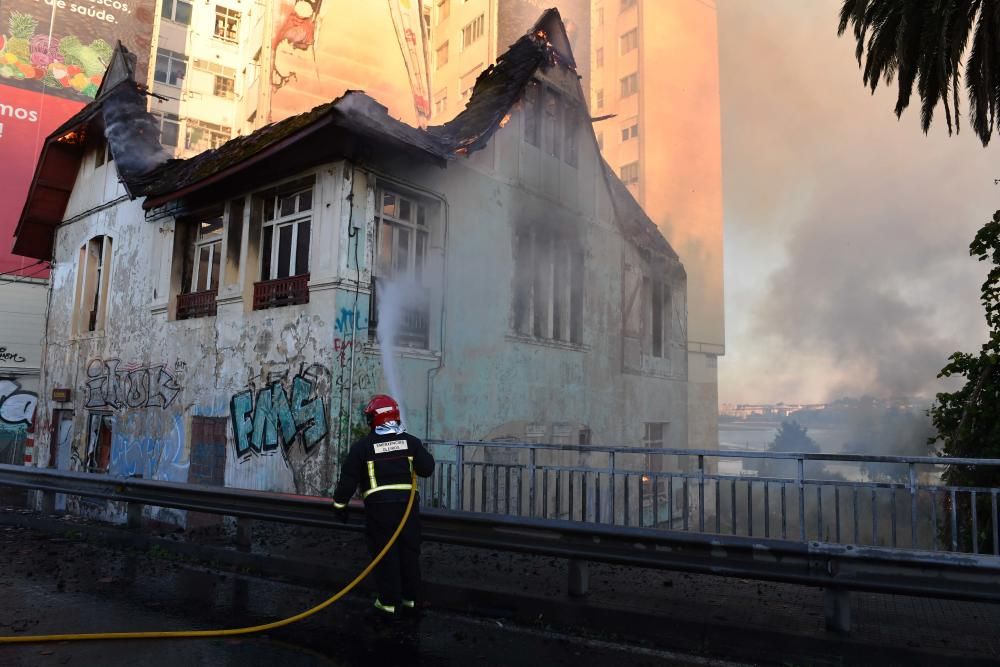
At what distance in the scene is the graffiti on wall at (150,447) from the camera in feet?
41.9

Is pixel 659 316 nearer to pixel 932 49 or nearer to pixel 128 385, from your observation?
pixel 932 49

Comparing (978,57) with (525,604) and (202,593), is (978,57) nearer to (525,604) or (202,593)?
(525,604)

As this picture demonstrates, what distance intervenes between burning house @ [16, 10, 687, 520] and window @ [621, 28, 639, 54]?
37174 millimetres

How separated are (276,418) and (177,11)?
35420 mm

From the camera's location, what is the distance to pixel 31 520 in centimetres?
816

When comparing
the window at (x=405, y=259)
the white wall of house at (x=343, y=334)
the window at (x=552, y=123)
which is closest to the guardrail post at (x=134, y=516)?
the white wall of house at (x=343, y=334)

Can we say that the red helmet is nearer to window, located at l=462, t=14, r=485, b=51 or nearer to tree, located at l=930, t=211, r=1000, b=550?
tree, located at l=930, t=211, r=1000, b=550

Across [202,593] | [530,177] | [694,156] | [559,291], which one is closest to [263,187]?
A: [530,177]

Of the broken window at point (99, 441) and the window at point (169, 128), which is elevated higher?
the window at point (169, 128)

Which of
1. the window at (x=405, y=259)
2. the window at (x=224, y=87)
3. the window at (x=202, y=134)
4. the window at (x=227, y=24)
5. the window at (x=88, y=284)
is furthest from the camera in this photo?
the window at (x=227, y=24)

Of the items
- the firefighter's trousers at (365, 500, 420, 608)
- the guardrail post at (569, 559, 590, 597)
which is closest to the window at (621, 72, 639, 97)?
the guardrail post at (569, 559, 590, 597)

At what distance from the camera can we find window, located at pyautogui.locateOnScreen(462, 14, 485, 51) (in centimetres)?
4429

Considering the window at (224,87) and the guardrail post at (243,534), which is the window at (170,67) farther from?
the guardrail post at (243,534)

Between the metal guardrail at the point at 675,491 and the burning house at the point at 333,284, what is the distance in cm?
89
